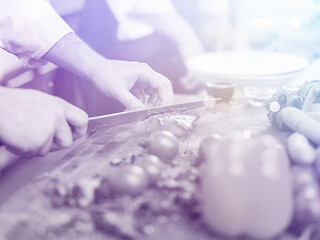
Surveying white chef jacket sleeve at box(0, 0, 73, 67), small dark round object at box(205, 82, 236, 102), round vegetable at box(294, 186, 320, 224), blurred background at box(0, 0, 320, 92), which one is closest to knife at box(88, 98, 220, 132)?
small dark round object at box(205, 82, 236, 102)

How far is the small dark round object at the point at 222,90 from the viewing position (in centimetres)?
132

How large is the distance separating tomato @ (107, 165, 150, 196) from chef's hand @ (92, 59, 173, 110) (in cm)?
43

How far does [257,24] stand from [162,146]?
1.54 m

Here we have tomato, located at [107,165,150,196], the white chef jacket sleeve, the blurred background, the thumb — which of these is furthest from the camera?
the blurred background

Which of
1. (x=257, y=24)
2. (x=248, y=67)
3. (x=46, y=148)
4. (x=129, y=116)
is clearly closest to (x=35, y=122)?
(x=46, y=148)

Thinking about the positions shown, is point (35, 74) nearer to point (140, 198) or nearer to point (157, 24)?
point (157, 24)

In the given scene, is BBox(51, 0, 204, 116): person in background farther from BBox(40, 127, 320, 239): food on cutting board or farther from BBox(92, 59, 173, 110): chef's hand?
BBox(40, 127, 320, 239): food on cutting board

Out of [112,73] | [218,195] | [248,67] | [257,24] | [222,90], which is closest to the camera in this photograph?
[218,195]

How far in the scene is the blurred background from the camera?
6.38 feet

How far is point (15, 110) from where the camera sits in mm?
922

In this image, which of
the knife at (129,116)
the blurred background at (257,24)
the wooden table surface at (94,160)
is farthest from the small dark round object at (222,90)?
the blurred background at (257,24)

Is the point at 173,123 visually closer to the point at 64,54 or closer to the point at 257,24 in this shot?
the point at 64,54

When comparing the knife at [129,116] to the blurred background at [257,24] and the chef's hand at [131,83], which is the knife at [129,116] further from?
the blurred background at [257,24]

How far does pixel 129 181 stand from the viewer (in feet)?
2.32
